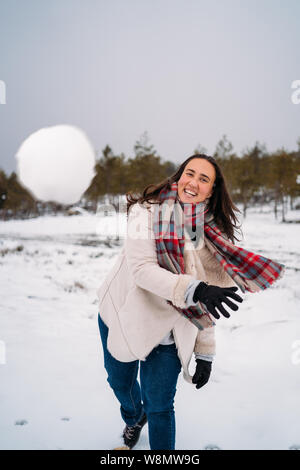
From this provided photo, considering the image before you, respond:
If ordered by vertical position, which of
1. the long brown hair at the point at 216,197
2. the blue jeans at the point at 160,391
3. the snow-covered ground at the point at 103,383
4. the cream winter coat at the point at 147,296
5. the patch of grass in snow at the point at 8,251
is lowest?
the snow-covered ground at the point at 103,383

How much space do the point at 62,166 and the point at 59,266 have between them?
127ft

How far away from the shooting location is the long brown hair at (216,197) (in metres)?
1.86

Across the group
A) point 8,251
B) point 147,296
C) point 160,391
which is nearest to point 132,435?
point 160,391

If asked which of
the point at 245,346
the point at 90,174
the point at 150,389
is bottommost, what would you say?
Result: the point at 245,346

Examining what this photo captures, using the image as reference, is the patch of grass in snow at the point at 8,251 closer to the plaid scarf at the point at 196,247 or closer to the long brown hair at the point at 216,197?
the long brown hair at the point at 216,197

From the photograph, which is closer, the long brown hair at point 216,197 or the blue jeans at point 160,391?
the blue jeans at point 160,391

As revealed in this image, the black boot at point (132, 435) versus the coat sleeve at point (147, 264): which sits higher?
the coat sleeve at point (147, 264)

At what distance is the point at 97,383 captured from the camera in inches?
117

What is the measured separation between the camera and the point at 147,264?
1.54 metres

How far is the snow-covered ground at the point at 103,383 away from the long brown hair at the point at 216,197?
159 cm

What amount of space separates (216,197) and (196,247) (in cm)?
38

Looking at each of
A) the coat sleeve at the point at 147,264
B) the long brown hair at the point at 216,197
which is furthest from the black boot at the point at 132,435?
the long brown hair at the point at 216,197
